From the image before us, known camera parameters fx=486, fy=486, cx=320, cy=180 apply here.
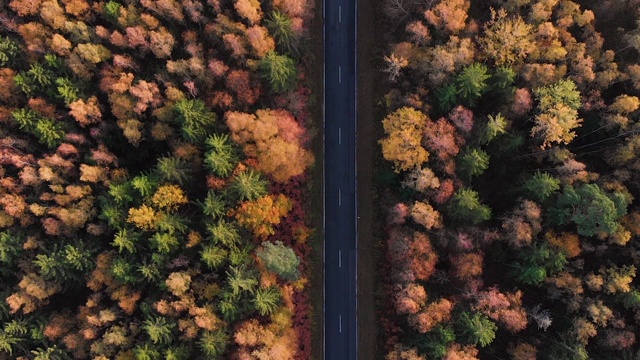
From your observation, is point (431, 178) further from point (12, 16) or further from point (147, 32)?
point (12, 16)

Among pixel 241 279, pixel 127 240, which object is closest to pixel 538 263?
pixel 241 279

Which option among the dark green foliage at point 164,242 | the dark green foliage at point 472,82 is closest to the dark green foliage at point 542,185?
the dark green foliage at point 472,82

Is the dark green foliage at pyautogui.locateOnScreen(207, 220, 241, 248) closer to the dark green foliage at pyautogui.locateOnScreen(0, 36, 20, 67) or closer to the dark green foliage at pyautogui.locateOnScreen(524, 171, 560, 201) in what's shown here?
the dark green foliage at pyautogui.locateOnScreen(0, 36, 20, 67)

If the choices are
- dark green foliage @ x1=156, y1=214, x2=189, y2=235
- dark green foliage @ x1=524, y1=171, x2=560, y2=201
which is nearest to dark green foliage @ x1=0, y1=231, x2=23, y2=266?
dark green foliage @ x1=156, y1=214, x2=189, y2=235

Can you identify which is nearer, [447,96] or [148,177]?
[148,177]

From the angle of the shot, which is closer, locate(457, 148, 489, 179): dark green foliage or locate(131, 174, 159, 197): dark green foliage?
locate(131, 174, 159, 197): dark green foliage

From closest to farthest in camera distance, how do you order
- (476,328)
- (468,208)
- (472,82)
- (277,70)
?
(476,328) → (472,82) → (468,208) → (277,70)

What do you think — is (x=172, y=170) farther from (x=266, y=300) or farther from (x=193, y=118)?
(x=266, y=300)
